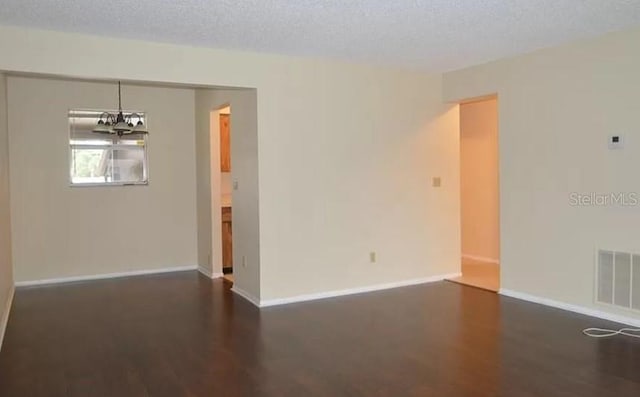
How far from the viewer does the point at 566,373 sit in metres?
3.26

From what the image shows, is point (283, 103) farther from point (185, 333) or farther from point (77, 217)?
point (77, 217)

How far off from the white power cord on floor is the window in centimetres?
520

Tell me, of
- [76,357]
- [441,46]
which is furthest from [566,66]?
[76,357]

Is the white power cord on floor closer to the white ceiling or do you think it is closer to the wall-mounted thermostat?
the wall-mounted thermostat

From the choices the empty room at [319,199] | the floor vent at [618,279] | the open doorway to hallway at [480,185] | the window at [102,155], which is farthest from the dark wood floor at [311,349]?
the open doorway to hallway at [480,185]

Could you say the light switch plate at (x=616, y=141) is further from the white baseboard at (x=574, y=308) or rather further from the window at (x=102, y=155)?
the window at (x=102, y=155)

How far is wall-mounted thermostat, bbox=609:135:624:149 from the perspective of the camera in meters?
4.29

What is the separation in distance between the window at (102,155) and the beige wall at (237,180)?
756mm

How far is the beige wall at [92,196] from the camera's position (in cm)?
603

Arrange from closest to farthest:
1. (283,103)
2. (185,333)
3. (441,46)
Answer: (185,333)
(441,46)
(283,103)

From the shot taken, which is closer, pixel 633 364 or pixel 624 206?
pixel 633 364

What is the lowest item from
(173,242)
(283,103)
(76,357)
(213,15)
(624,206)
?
(76,357)

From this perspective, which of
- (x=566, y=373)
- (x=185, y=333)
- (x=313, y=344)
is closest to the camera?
(x=566, y=373)

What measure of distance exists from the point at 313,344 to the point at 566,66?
324 centimetres
